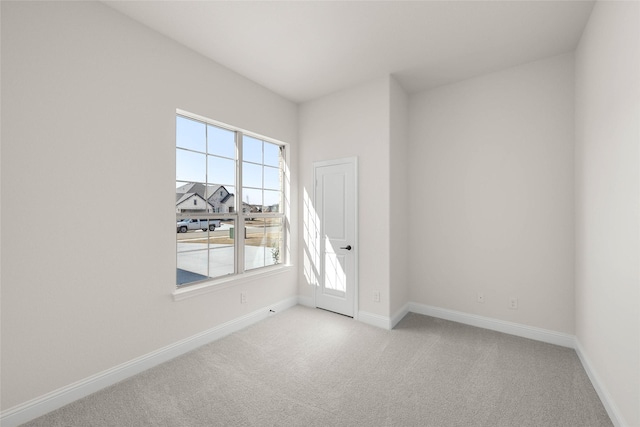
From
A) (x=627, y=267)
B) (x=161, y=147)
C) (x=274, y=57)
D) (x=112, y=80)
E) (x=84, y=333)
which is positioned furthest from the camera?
(x=274, y=57)

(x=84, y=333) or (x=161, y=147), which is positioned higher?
(x=161, y=147)

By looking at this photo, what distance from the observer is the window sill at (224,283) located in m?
2.62

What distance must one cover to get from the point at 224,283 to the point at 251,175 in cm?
135

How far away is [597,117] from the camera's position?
6.89 feet

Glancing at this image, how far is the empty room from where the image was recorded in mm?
1789

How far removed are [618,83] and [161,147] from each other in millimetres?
3426

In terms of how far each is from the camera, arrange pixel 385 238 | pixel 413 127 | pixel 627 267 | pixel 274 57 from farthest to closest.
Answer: pixel 413 127
pixel 385 238
pixel 274 57
pixel 627 267

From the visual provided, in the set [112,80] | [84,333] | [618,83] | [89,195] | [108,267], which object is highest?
[112,80]

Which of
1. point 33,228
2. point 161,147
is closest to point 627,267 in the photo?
point 161,147

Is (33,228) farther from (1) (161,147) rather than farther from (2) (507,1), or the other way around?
(2) (507,1)

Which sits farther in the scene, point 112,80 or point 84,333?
point 112,80

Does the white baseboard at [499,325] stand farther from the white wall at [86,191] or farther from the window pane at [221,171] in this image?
the window pane at [221,171]

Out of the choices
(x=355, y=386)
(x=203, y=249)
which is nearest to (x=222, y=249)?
(x=203, y=249)

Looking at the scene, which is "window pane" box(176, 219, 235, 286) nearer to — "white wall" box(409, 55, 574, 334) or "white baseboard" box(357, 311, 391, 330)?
"white baseboard" box(357, 311, 391, 330)
